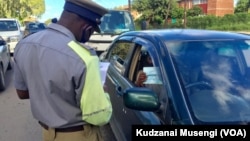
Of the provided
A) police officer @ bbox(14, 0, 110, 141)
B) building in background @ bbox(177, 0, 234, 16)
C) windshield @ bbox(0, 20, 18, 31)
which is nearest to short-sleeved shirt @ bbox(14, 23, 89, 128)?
police officer @ bbox(14, 0, 110, 141)

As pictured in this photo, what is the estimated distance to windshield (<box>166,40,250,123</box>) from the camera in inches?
98.0

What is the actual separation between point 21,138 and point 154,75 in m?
2.94

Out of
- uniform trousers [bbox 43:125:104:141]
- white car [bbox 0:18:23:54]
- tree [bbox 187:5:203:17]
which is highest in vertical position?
uniform trousers [bbox 43:125:104:141]

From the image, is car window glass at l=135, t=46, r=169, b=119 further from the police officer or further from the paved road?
the paved road

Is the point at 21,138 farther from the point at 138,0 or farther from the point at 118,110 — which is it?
the point at 138,0

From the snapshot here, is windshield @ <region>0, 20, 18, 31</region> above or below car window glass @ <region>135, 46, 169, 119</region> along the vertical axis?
below

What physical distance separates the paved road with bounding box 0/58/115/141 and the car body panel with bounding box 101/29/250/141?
111 centimetres

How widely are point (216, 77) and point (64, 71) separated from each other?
1.32m

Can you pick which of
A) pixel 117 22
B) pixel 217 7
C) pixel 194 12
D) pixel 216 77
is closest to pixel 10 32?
pixel 117 22

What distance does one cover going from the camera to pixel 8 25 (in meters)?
17.0

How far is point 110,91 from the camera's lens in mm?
4090

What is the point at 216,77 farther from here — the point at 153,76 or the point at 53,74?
the point at 53,74

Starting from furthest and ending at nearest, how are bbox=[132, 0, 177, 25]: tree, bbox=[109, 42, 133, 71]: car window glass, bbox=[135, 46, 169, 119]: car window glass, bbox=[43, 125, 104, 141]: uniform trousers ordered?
bbox=[132, 0, 177, 25]: tree
bbox=[109, 42, 133, 71]: car window glass
bbox=[135, 46, 169, 119]: car window glass
bbox=[43, 125, 104, 141]: uniform trousers

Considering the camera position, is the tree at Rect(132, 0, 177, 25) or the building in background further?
the building in background
